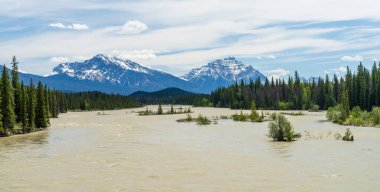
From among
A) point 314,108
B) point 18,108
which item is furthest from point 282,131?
point 314,108

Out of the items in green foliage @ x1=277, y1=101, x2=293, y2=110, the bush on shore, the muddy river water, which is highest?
green foliage @ x1=277, y1=101, x2=293, y2=110

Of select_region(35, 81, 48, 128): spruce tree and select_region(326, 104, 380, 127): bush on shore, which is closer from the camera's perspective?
select_region(326, 104, 380, 127): bush on shore

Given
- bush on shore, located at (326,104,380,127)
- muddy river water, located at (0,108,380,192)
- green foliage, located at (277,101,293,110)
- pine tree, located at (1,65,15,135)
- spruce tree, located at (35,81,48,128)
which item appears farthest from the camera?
green foliage, located at (277,101,293,110)

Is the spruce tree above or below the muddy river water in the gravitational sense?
above

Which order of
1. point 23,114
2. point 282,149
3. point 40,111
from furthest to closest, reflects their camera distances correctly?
point 40,111
point 23,114
point 282,149

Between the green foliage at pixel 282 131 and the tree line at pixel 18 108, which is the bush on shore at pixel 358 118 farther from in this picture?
the tree line at pixel 18 108

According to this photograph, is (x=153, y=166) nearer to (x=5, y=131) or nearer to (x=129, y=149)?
(x=129, y=149)

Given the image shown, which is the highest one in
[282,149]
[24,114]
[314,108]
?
[24,114]

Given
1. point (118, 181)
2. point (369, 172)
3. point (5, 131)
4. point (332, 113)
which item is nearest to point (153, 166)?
point (118, 181)

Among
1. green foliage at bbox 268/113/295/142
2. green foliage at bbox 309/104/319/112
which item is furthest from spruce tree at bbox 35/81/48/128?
green foliage at bbox 309/104/319/112

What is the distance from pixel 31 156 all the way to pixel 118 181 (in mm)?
18757

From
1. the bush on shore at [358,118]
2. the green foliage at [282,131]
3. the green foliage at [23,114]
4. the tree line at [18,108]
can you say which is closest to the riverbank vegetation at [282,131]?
the green foliage at [282,131]

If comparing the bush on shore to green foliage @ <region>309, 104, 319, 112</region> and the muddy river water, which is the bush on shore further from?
green foliage @ <region>309, 104, 319, 112</region>

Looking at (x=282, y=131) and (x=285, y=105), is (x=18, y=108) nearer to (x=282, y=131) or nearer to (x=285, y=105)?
(x=282, y=131)
